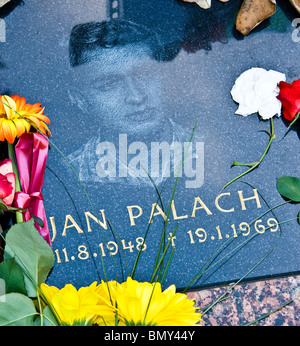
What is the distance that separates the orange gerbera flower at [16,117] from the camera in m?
1.06

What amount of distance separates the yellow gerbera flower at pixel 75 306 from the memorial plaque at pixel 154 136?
1.34 ft

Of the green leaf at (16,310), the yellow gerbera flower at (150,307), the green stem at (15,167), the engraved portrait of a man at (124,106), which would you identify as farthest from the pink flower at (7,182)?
the yellow gerbera flower at (150,307)

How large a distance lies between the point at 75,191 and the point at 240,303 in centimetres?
53

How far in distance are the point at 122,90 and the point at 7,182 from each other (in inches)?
15.5

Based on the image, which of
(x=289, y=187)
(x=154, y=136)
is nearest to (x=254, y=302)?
(x=289, y=187)

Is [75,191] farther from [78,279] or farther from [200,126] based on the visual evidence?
[200,126]

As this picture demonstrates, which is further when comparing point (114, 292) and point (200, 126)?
point (200, 126)

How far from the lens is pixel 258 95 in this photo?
122 cm

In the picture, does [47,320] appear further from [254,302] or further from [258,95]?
[258,95]

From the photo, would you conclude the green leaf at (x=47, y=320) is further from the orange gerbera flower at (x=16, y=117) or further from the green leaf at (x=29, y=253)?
the orange gerbera flower at (x=16, y=117)
